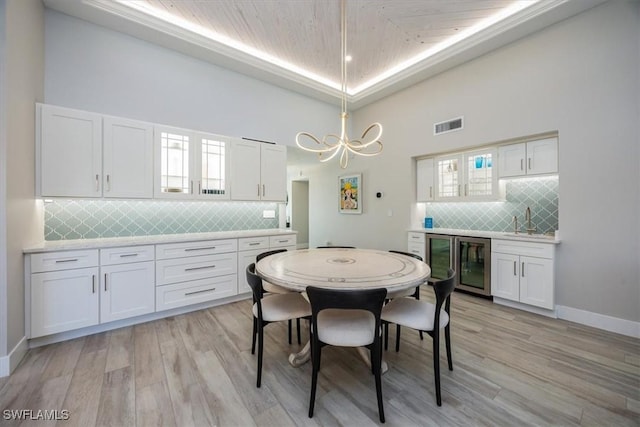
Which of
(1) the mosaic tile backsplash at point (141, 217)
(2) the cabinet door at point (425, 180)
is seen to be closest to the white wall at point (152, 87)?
(1) the mosaic tile backsplash at point (141, 217)

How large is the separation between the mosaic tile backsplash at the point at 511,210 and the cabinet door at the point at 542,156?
0.25 meters

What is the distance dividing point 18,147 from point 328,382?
3.17 m

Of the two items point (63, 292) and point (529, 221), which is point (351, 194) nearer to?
point (529, 221)

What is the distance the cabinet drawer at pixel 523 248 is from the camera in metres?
2.97

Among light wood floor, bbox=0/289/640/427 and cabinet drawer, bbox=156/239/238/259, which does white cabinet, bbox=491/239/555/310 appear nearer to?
light wood floor, bbox=0/289/640/427

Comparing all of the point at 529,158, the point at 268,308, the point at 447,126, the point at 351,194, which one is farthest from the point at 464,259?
the point at 268,308

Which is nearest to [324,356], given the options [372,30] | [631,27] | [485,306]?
[485,306]

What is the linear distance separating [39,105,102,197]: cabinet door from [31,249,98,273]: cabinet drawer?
0.63 m

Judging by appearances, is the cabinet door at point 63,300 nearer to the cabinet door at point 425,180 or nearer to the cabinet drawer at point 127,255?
the cabinet drawer at point 127,255

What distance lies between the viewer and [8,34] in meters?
1.93

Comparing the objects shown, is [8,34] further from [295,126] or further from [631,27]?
[631,27]

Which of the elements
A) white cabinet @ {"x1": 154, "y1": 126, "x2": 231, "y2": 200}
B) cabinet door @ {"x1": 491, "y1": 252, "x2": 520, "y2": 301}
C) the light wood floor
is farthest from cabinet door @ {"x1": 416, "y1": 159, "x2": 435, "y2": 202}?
white cabinet @ {"x1": 154, "y1": 126, "x2": 231, "y2": 200}

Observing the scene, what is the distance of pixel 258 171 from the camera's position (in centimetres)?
399

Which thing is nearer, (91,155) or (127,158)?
(91,155)
